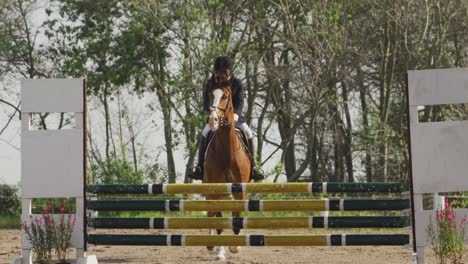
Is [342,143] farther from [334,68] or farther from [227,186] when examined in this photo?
[227,186]

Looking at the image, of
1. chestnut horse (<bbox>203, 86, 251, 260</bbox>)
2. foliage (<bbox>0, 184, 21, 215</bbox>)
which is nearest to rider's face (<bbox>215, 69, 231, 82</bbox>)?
chestnut horse (<bbox>203, 86, 251, 260</bbox>)

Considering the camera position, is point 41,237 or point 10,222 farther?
point 10,222

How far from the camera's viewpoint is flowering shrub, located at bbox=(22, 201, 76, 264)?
8.66 metres

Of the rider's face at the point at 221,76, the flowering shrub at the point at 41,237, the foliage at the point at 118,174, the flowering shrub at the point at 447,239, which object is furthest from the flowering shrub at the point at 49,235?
the foliage at the point at 118,174

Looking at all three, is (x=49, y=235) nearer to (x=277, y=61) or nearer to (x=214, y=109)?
(x=214, y=109)

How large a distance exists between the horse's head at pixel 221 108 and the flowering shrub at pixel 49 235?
1899 millimetres

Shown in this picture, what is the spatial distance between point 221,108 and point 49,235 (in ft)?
7.96

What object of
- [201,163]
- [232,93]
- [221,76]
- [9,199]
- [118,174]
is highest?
[221,76]

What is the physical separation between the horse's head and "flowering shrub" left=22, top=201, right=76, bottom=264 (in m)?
1.90

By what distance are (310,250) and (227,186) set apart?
381cm

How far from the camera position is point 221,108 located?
402 inches

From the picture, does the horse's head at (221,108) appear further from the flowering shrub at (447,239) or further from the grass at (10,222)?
the grass at (10,222)

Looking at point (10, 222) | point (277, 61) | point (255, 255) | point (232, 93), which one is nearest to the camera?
point (232, 93)

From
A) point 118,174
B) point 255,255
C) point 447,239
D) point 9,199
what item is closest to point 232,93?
point 255,255
